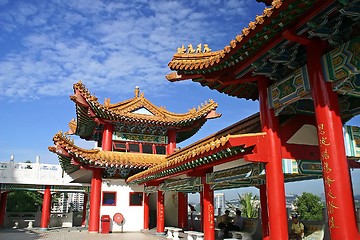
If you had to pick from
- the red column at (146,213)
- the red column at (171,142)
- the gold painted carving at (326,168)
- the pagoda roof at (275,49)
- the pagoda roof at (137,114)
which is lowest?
the red column at (146,213)

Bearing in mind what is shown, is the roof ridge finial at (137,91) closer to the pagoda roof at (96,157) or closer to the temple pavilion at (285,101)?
the pagoda roof at (96,157)

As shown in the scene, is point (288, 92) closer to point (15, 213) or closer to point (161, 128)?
point (161, 128)

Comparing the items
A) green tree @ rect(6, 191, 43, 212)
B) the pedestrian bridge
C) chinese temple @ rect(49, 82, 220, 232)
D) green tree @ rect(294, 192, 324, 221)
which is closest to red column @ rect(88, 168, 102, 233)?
chinese temple @ rect(49, 82, 220, 232)

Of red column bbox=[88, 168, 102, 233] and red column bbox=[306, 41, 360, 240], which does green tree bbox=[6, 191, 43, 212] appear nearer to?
red column bbox=[88, 168, 102, 233]

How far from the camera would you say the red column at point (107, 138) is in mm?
16859

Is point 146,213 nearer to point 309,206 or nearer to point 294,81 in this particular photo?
point 309,206

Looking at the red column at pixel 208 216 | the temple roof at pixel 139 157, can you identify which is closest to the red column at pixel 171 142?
the temple roof at pixel 139 157

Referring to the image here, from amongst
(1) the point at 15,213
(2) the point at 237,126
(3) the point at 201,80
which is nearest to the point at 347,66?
(3) the point at 201,80

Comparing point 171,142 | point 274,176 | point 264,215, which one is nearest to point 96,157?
point 171,142

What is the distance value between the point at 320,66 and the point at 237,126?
3550 millimetres

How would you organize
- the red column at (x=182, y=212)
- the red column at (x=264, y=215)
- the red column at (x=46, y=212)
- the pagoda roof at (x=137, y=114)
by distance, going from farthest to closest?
1. the red column at (x=46, y=212)
2. the pagoda roof at (x=137, y=114)
3. the red column at (x=182, y=212)
4. the red column at (x=264, y=215)

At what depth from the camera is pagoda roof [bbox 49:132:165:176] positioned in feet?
47.6

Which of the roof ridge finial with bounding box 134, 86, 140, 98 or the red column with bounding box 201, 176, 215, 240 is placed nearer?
the red column with bounding box 201, 176, 215, 240

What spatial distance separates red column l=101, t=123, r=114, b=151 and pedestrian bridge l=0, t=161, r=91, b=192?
2454 millimetres
